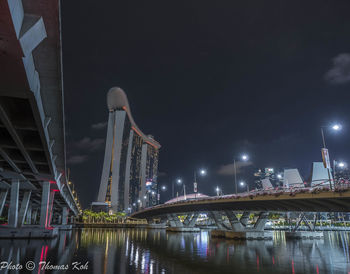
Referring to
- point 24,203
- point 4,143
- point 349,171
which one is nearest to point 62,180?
point 24,203

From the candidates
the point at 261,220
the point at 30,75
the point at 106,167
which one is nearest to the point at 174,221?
the point at 261,220

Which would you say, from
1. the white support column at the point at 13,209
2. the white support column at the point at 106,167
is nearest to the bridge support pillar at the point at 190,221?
the white support column at the point at 13,209

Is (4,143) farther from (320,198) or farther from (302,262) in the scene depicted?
(320,198)

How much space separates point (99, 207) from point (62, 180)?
451 feet

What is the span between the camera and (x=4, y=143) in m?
24.5

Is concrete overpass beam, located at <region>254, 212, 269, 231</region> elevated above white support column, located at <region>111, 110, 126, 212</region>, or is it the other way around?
→ white support column, located at <region>111, 110, 126, 212</region>

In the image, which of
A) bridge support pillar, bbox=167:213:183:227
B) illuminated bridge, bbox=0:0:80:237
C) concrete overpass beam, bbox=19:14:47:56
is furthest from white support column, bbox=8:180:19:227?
bridge support pillar, bbox=167:213:183:227

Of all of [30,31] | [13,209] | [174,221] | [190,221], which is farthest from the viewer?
[174,221]

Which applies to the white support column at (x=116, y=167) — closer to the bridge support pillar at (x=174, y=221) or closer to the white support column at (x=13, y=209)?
the bridge support pillar at (x=174, y=221)

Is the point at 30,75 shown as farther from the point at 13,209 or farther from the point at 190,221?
the point at 190,221

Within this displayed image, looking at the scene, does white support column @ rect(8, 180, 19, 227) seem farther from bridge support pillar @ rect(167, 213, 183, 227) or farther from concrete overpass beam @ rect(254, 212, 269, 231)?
bridge support pillar @ rect(167, 213, 183, 227)

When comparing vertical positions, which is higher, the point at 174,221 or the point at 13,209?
the point at 13,209

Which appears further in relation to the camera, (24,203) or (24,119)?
(24,203)

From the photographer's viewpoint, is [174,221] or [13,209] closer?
[13,209]
